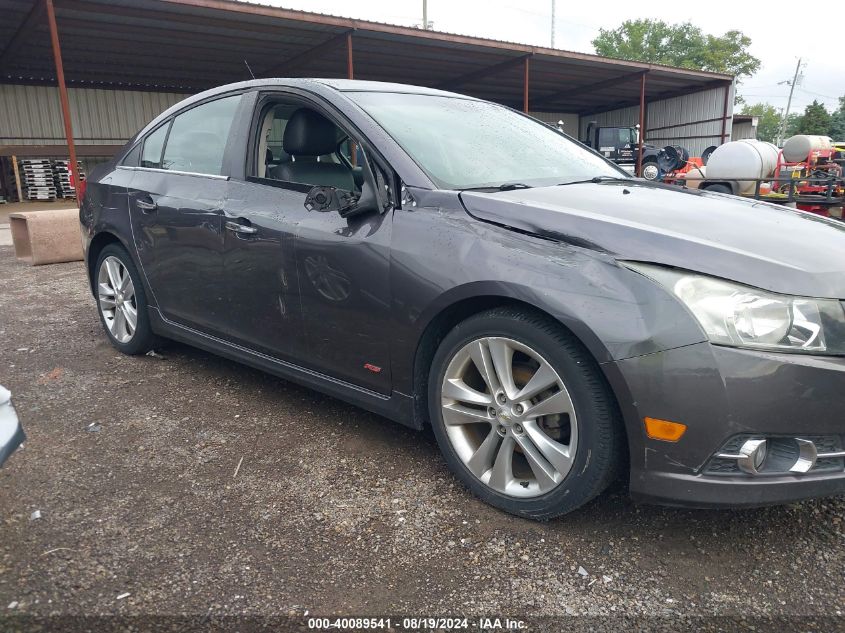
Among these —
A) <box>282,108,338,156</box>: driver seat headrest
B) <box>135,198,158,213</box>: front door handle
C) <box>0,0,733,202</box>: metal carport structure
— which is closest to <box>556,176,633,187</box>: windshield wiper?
<box>282,108,338,156</box>: driver seat headrest

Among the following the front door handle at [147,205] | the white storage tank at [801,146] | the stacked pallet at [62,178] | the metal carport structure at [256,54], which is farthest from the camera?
the stacked pallet at [62,178]

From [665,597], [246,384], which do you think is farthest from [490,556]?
[246,384]

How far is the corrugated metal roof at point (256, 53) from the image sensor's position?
1291 centimetres

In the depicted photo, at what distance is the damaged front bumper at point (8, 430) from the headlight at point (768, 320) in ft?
6.41

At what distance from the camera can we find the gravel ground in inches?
76.9

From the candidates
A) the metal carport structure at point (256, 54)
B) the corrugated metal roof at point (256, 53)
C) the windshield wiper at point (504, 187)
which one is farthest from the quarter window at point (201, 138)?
the corrugated metal roof at point (256, 53)

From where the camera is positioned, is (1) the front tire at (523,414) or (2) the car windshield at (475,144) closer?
(1) the front tire at (523,414)

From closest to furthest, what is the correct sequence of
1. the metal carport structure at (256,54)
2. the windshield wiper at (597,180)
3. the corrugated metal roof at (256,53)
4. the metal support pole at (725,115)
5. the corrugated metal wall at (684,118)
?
the windshield wiper at (597,180), the metal carport structure at (256,54), the corrugated metal roof at (256,53), the metal support pole at (725,115), the corrugated metal wall at (684,118)

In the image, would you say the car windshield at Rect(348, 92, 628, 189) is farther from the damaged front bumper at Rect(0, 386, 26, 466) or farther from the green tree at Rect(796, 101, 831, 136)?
the green tree at Rect(796, 101, 831, 136)

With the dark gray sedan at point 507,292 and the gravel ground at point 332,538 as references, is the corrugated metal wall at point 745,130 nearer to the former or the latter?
the dark gray sedan at point 507,292

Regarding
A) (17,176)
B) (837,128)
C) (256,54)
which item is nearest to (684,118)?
(256,54)

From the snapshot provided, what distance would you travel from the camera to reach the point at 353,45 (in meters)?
15.9

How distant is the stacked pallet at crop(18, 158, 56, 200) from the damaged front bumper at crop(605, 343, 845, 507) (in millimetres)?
24282

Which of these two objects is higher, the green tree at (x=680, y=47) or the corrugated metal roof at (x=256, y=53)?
the green tree at (x=680, y=47)
